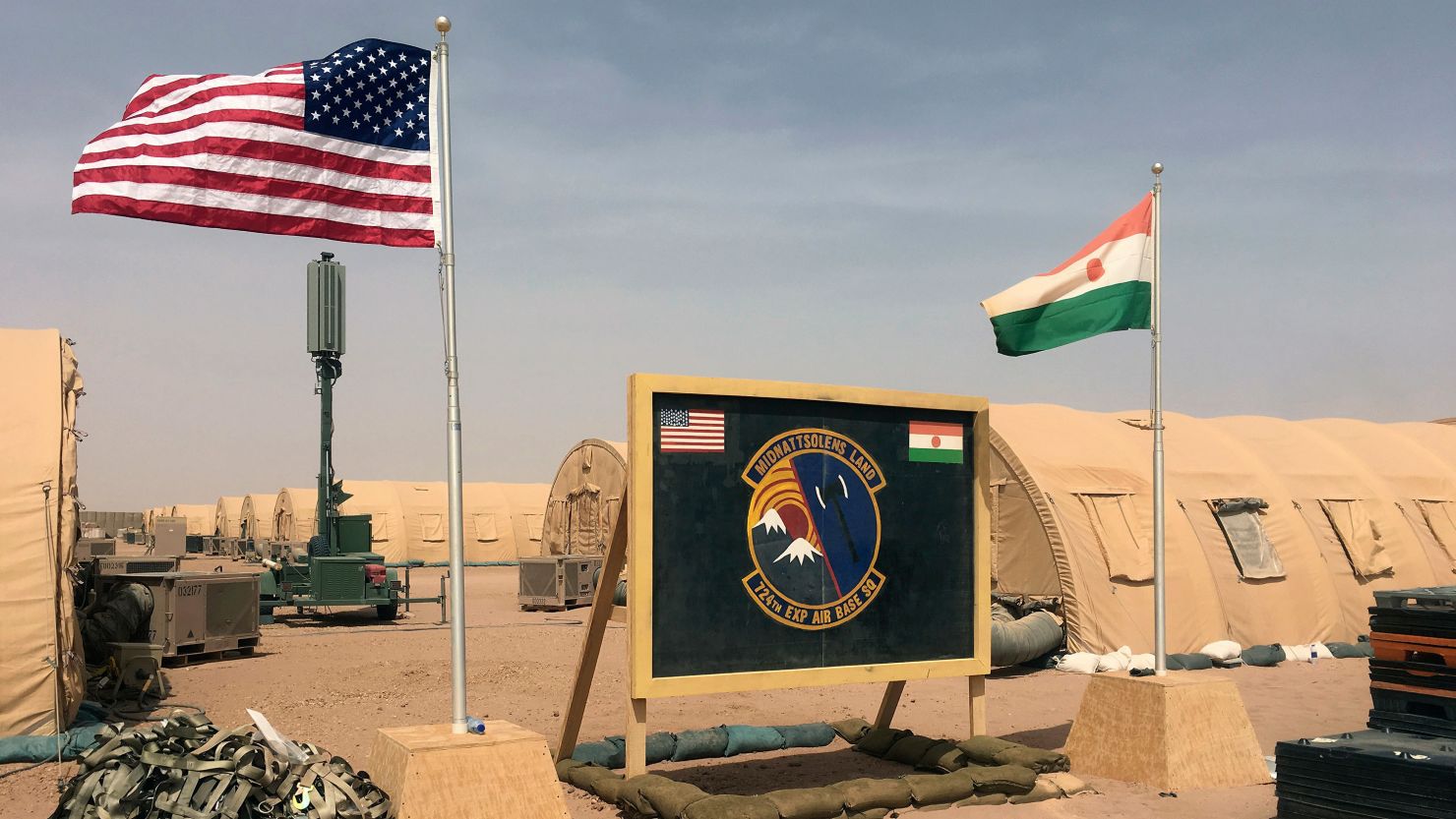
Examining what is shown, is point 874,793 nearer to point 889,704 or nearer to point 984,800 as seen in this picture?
point 984,800

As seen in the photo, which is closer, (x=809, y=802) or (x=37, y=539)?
(x=809, y=802)

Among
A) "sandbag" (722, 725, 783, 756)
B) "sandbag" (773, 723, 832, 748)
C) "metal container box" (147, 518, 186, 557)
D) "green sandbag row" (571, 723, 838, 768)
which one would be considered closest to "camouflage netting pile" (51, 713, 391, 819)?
"green sandbag row" (571, 723, 838, 768)

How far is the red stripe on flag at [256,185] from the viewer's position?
7492 mm

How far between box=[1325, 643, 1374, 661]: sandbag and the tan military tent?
Result: 1907 cm

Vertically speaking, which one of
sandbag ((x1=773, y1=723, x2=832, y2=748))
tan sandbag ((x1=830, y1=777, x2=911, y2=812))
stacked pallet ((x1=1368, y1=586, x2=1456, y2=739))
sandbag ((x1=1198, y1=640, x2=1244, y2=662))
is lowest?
sandbag ((x1=1198, y1=640, x2=1244, y2=662))

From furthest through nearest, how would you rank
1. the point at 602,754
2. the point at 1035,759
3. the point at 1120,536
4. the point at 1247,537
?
the point at 1247,537 < the point at 1120,536 < the point at 602,754 < the point at 1035,759

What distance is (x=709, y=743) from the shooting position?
1088 cm

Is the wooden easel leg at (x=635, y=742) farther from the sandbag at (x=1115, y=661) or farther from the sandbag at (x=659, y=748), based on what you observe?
the sandbag at (x=1115, y=661)

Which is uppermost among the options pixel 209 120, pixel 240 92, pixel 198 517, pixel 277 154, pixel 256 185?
pixel 240 92

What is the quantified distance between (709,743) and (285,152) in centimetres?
658

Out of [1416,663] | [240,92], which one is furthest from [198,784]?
[1416,663]

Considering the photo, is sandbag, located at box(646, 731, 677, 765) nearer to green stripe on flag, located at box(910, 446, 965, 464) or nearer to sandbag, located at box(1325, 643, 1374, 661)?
green stripe on flag, located at box(910, 446, 965, 464)

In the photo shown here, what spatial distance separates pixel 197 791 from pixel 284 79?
4.69m

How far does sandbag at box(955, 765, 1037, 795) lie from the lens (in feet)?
30.4
